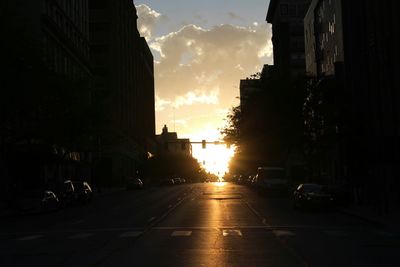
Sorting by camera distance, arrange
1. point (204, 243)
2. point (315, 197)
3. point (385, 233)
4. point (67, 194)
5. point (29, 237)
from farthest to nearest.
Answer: point (67, 194) < point (315, 197) < point (29, 237) < point (385, 233) < point (204, 243)

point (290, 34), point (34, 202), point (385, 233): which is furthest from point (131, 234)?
point (290, 34)

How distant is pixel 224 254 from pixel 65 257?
3550mm

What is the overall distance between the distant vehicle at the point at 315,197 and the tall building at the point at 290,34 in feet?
273

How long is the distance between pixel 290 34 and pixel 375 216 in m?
95.3

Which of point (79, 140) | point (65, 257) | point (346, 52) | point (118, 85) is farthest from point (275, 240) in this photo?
point (118, 85)

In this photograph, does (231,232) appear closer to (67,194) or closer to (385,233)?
(385,233)

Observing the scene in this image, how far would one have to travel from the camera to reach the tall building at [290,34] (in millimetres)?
119062

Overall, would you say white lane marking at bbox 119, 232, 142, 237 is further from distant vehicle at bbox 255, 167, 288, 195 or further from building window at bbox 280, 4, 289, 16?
building window at bbox 280, 4, 289, 16

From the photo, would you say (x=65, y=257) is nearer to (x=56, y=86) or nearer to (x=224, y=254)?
(x=224, y=254)

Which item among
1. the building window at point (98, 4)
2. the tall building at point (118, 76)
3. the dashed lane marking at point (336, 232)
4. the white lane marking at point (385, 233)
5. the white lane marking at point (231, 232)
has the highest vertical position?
the building window at point (98, 4)

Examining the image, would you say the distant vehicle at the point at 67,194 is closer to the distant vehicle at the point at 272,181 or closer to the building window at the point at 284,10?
the distant vehicle at the point at 272,181

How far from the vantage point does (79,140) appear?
170 ft

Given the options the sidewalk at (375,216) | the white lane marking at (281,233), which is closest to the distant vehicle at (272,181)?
the sidewalk at (375,216)

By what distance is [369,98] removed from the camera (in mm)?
46000
